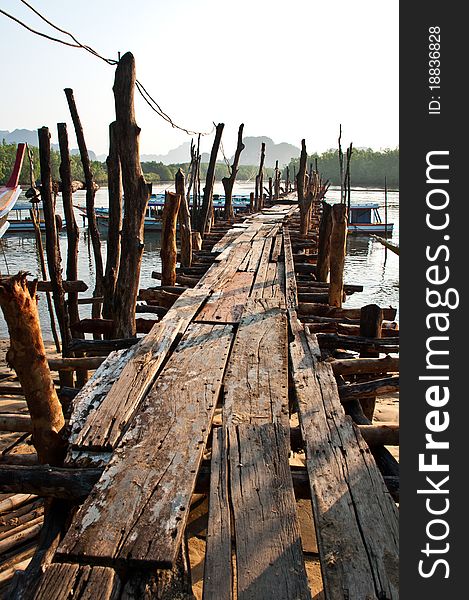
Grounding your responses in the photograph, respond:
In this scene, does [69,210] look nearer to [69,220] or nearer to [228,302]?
[69,220]

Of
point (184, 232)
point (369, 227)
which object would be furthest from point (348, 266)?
point (184, 232)

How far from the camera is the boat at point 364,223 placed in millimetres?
33500

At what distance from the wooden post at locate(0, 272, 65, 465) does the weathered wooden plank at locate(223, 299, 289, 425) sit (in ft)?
2.83

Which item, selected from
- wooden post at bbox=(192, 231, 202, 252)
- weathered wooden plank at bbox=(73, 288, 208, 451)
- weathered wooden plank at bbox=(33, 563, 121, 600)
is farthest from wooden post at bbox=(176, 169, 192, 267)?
weathered wooden plank at bbox=(33, 563, 121, 600)

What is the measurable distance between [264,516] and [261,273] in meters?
4.70

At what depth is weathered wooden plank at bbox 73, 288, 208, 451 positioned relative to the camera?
8.57 ft

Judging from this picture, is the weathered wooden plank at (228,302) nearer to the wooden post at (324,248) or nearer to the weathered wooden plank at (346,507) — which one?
the weathered wooden plank at (346,507)

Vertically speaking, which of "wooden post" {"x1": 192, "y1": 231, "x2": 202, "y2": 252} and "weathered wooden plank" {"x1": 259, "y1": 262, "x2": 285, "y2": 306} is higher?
"wooden post" {"x1": 192, "y1": 231, "x2": 202, "y2": 252}

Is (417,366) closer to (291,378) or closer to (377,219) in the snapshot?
(291,378)

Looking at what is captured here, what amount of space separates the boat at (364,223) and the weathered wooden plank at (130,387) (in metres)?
29.5

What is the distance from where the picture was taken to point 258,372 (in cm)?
340

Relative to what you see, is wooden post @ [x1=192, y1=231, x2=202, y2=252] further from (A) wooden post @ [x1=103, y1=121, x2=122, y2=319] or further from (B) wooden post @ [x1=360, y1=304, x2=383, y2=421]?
(B) wooden post @ [x1=360, y1=304, x2=383, y2=421]

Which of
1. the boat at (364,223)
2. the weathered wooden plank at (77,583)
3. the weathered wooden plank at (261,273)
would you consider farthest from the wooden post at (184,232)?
the boat at (364,223)

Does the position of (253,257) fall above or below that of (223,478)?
above
